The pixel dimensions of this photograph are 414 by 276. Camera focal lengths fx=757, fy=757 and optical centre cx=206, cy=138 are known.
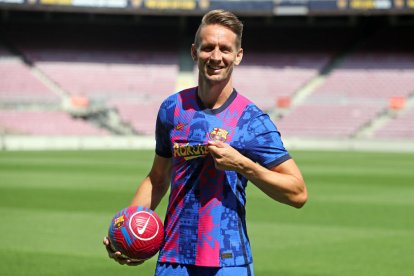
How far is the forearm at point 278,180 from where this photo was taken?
364cm

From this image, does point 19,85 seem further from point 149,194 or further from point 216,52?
point 216,52

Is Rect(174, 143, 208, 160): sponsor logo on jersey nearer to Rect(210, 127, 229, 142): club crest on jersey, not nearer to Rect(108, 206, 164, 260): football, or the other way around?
Rect(210, 127, 229, 142): club crest on jersey

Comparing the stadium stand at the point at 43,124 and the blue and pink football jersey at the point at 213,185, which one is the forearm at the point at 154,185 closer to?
the blue and pink football jersey at the point at 213,185

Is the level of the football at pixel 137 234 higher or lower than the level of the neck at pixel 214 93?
lower

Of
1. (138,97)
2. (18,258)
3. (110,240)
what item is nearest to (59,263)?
(18,258)

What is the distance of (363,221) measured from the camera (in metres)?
12.2

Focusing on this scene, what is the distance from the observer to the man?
3801 mm

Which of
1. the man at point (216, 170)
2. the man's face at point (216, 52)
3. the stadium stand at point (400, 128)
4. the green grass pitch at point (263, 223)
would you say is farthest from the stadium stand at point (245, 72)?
the man's face at point (216, 52)

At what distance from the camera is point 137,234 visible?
158 inches

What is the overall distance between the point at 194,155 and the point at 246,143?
0.89 feet

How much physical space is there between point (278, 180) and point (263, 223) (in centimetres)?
824

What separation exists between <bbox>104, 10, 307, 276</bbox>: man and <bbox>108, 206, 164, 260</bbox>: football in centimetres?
7

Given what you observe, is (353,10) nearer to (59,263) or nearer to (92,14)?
(92,14)

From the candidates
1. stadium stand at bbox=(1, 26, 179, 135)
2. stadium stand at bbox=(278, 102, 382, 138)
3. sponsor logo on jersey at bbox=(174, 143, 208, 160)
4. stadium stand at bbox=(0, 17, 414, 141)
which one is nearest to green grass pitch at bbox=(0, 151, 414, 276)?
sponsor logo on jersey at bbox=(174, 143, 208, 160)
